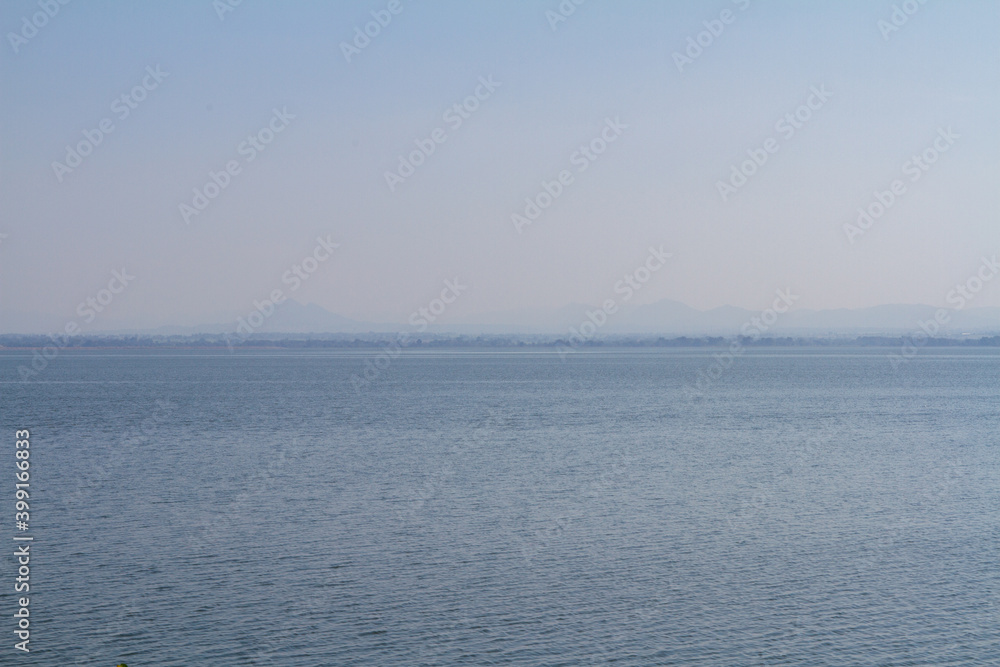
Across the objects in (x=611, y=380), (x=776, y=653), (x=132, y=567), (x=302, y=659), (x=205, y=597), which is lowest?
(x=776, y=653)

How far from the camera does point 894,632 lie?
2053 centimetres

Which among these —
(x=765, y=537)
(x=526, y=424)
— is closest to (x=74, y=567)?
(x=765, y=537)

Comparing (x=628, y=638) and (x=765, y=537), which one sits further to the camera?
(x=765, y=537)

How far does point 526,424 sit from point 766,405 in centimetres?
2975

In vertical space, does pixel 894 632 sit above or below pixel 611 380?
below

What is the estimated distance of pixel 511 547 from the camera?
27547mm

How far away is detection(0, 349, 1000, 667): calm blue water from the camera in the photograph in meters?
19.8

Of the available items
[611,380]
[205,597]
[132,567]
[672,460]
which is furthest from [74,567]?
[611,380]

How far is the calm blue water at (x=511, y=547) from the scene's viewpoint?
65.1 ft

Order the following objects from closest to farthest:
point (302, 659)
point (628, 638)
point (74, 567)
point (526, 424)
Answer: point (302, 659) → point (628, 638) → point (74, 567) → point (526, 424)

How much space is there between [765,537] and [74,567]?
1921 centimetres

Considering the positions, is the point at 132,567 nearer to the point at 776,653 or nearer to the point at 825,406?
the point at 776,653

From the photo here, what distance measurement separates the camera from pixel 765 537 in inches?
1152

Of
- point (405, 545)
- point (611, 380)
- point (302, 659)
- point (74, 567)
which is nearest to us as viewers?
point (302, 659)
